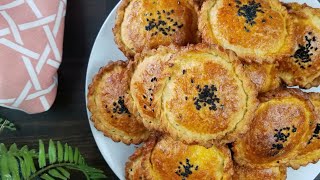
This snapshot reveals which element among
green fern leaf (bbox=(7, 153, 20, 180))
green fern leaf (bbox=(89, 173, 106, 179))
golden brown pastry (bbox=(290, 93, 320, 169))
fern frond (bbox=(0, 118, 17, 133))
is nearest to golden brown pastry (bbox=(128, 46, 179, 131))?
green fern leaf (bbox=(89, 173, 106, 179))

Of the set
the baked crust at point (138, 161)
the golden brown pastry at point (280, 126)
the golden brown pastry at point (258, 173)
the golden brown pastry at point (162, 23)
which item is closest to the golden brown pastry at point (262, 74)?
the golden brown pastry at point (280, 126)

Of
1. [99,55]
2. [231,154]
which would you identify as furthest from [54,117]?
[231,154]

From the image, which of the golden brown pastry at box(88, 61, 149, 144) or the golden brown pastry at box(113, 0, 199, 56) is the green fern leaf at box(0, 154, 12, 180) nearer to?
the golden brown pastry at box(88, 61, 149, 144)

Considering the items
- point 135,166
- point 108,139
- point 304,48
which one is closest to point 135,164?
point 135,166

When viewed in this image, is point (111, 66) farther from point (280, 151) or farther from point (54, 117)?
point (280, 151)

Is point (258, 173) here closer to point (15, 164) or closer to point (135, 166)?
point (135, 166)

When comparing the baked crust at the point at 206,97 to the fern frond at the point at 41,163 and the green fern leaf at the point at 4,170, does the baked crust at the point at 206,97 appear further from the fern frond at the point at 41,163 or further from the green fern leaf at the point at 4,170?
the green fern leaf at the point at 4,170
